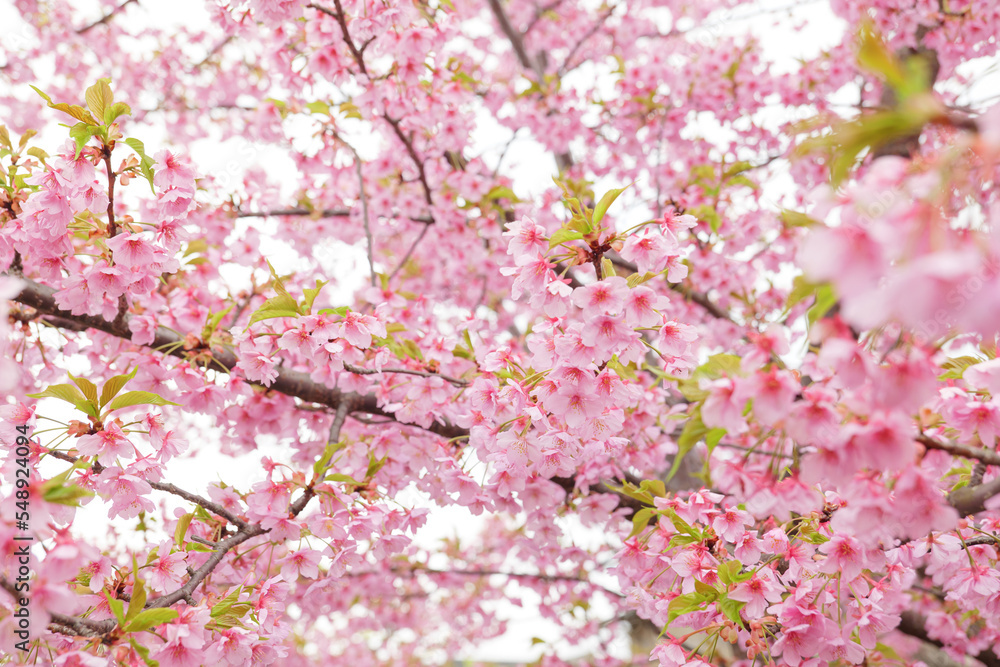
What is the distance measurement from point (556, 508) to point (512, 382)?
41.7 inches

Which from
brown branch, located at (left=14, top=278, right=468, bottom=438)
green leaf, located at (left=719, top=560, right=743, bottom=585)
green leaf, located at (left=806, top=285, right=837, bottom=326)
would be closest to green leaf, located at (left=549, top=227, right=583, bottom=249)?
green leaf, located at (left=806, top=285, right=837, bottom=326)

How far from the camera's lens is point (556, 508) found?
101 inches

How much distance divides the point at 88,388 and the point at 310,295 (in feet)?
2.19

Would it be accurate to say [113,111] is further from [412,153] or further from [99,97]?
[412,153]

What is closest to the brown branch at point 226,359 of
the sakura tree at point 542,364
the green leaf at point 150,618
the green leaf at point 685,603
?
the sakura tree at point 542,364

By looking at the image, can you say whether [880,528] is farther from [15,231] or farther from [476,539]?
[476,539]

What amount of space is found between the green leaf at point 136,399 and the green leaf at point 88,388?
0.18ft

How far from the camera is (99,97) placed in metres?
1.72

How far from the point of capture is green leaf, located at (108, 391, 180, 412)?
1.62 metres

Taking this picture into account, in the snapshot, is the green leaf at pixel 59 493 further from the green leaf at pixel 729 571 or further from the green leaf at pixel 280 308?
the green leaf at pixel 729 571

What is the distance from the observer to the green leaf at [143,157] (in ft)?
5.65

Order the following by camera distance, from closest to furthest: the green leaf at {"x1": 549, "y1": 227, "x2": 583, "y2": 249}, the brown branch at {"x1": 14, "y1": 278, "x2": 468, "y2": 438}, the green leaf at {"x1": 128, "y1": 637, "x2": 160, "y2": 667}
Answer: the green leaf at {"x1": 128, "y1": 637, "x2": 160, "y2": 667} → the green leaf at {"x1": 549, "y1": 227, "x2": 583, "y2": 249} → the brown branch at {"x1": 14, "y1": 278, "x2": 468, "y2": 438}

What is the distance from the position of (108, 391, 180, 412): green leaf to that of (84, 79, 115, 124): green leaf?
0.86 metres

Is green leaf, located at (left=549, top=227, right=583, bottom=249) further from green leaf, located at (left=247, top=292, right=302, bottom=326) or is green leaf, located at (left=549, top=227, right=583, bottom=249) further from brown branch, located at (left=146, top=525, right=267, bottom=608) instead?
brown branch, located at (left=146, top=525, right=267, bottom=608)
